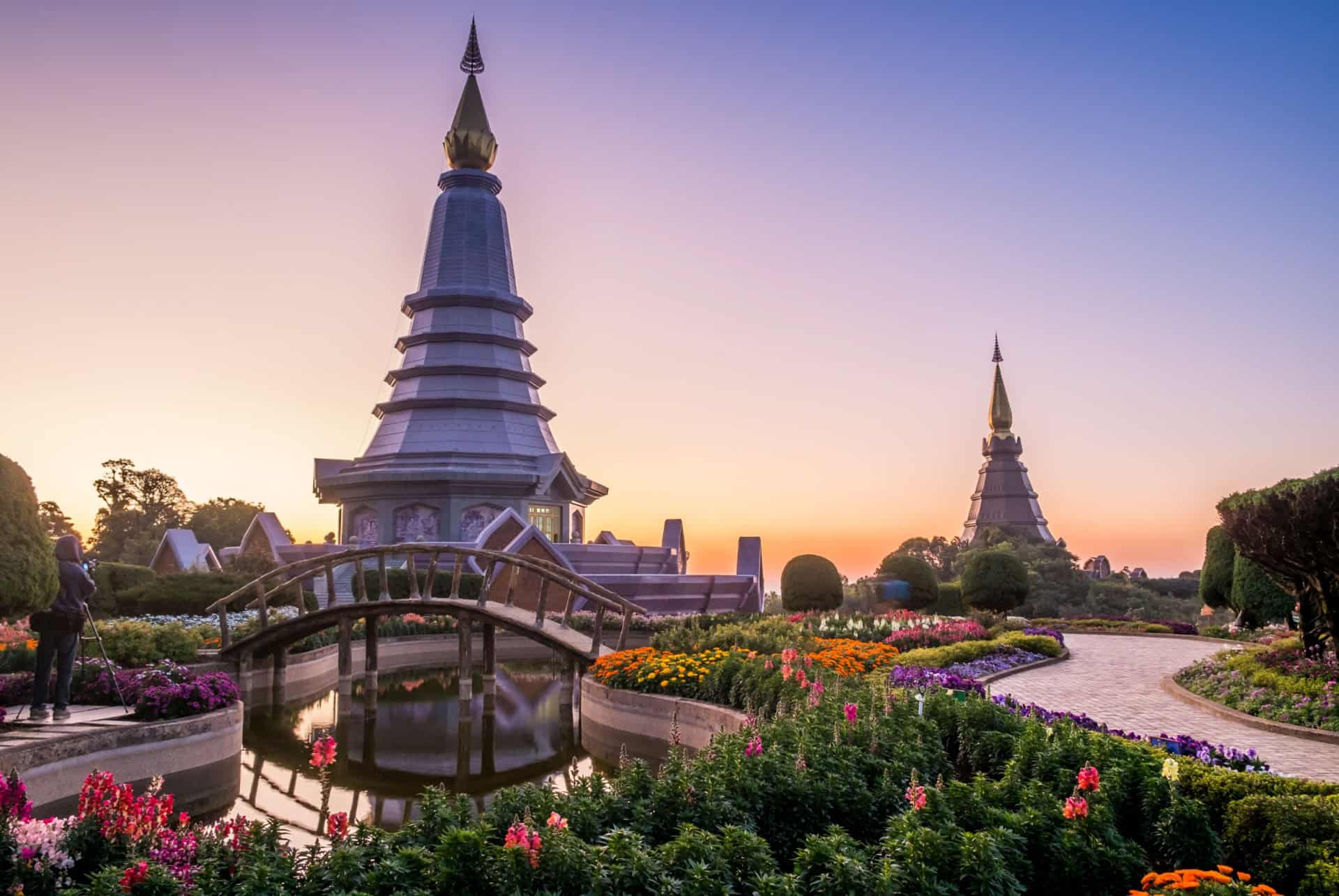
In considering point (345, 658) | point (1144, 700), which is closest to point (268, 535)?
point (345, 658)

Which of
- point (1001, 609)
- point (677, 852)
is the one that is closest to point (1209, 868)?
point (677, 852)

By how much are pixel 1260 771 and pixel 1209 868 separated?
5.75 ft

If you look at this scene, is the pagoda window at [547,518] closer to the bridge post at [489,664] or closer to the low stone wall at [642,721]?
the bridge post at [489,664]

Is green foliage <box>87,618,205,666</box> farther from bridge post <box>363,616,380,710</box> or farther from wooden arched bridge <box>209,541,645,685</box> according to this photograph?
bridge post <box>363,616,380,710</box>

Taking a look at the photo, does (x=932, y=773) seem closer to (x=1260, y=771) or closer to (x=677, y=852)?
(x=1260, y=771)

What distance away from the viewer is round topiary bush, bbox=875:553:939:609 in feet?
131

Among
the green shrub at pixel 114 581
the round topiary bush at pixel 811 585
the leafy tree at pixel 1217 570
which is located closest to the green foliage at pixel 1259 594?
the leafy tree at pixel 1217 570

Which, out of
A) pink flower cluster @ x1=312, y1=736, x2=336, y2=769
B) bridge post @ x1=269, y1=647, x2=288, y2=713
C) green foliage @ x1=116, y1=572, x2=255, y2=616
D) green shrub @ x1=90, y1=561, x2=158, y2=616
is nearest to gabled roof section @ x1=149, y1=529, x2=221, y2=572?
green shrub @ x1=90, y1=561, x2=158, y2=616

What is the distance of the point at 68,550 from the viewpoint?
1349cm

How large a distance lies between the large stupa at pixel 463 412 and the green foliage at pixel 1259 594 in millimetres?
26794

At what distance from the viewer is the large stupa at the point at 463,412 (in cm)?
4131

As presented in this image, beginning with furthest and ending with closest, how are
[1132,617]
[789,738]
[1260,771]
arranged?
[1132,617], [789,738], [1260,771]

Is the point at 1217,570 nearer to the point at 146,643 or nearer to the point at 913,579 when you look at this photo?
the point at 913,579

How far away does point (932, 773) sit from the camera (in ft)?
29.5
